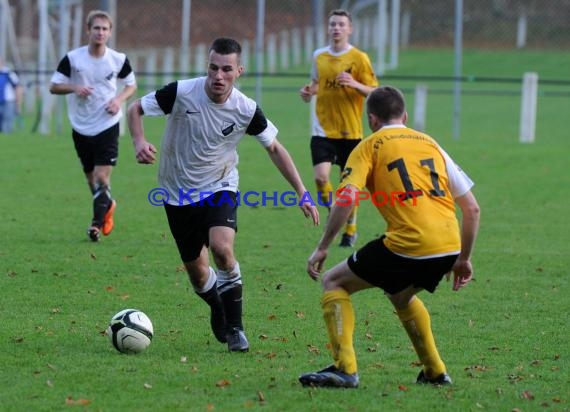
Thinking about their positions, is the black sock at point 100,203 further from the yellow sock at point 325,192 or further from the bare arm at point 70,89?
the yellow sock at point 325,192

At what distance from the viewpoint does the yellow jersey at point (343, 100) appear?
1159 centimetres

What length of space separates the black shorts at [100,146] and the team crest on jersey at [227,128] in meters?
4.57

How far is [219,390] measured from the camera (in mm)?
5688

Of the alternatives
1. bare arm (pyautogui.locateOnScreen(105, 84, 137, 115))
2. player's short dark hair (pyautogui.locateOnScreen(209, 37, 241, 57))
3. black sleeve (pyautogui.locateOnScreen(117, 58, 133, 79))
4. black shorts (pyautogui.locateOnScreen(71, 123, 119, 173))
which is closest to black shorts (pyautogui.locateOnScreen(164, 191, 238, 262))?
player's short dark hair (pyautogui.locateOnScreen(209, 37, 241, 57))

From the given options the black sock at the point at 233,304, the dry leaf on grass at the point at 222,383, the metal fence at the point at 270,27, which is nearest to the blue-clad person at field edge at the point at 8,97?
the metal fence at the point at 270,27

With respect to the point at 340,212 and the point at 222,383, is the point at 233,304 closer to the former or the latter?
the point at 222,383

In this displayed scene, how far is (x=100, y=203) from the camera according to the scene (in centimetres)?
1098

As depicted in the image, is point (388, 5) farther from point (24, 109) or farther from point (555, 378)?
point (555, 378)

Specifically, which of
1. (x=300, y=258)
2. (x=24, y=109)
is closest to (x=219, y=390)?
(x=300, y=258)

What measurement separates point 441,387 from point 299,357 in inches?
41.8

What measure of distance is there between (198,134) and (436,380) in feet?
7.00

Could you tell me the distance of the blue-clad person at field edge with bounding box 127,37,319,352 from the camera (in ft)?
21.8

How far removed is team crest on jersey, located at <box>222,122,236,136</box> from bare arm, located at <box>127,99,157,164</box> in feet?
1.49

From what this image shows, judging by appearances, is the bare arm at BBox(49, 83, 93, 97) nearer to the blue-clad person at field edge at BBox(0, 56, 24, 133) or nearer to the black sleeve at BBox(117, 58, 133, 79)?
the black sleeve at BBox(117, 58, 133, 79)
